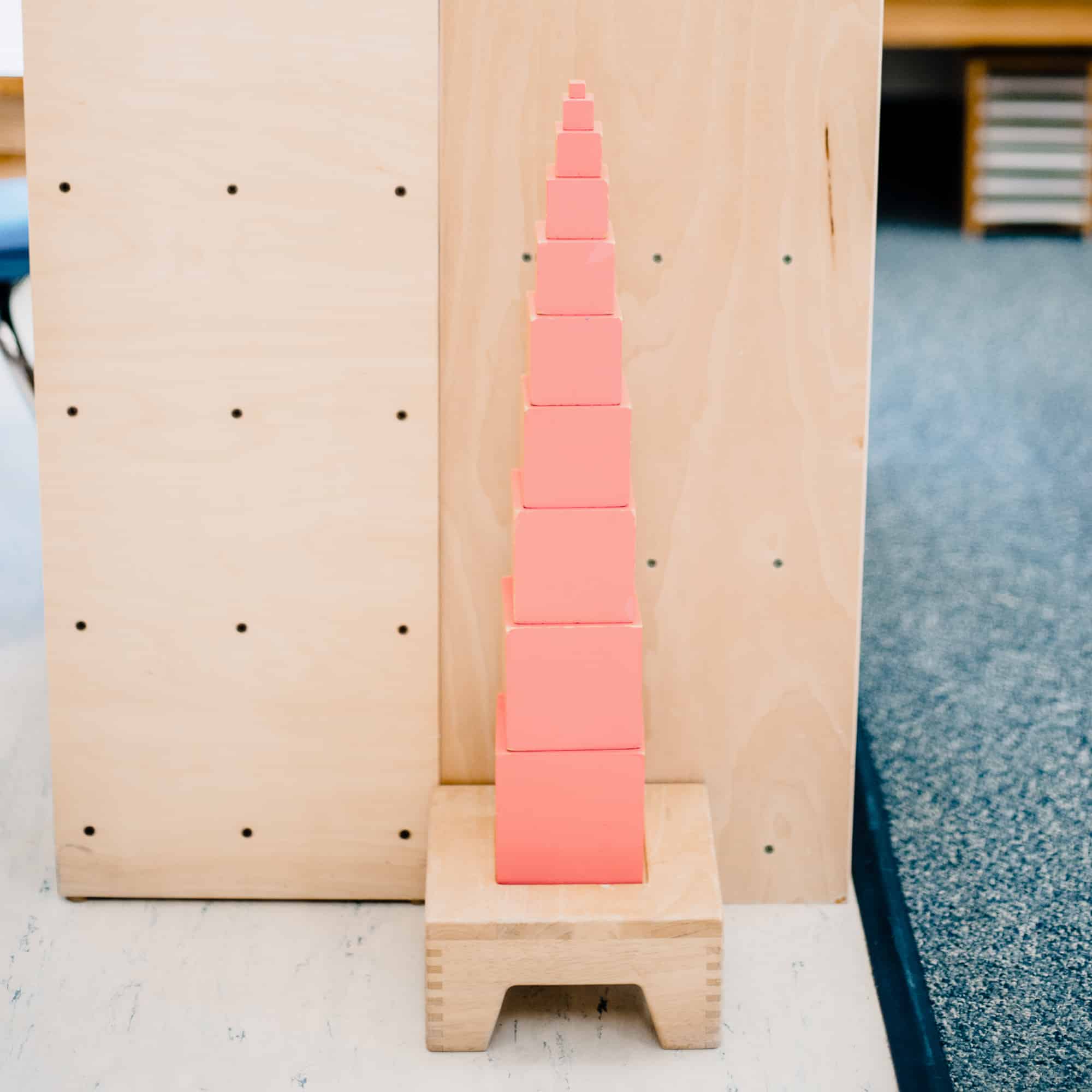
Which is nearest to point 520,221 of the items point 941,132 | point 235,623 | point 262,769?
point 235,623

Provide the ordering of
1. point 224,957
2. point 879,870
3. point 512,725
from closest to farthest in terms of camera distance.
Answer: point 512,725 → point 224,957 → point 879,870

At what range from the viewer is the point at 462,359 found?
1.32 m

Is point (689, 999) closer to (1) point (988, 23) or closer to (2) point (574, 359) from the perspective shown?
(2) point (574, 359)

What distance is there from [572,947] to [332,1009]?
0.22m

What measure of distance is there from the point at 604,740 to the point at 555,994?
237mm

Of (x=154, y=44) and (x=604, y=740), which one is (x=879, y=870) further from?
(x=154, y=44)

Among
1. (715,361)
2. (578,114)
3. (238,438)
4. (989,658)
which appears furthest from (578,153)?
(989,658)

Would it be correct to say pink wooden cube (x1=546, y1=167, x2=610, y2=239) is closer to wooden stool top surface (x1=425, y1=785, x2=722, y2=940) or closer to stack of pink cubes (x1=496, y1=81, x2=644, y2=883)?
stack of pink cubes (x1=496, y1=81, x2=644, y2=883)

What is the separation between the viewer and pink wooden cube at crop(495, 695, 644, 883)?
4.09ft

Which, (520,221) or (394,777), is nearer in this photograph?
(520,221)

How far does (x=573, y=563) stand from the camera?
1197 millimetres

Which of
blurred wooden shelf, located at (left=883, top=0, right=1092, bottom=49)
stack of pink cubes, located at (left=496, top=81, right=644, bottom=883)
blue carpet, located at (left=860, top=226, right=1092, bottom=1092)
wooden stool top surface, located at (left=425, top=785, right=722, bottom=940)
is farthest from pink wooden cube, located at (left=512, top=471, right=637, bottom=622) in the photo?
blurred wooden shelf, located at (left=883, top=0, right=1092, bottom=49)

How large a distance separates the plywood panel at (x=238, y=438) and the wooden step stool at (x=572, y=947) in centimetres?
21

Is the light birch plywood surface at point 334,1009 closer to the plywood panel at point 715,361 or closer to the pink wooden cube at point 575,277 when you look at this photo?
the plywood panel at point 715,361
